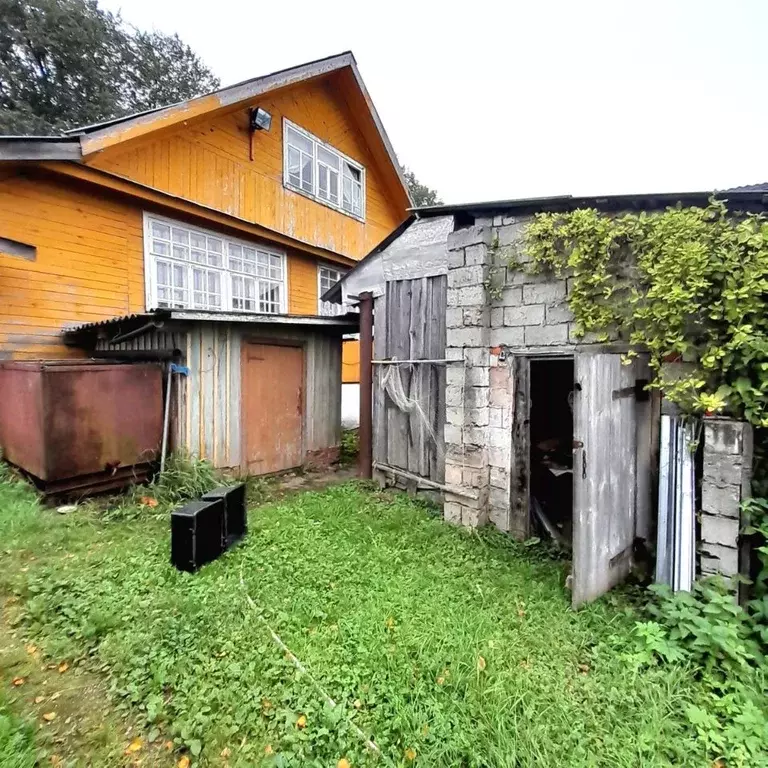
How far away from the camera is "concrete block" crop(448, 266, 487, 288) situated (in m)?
4.43

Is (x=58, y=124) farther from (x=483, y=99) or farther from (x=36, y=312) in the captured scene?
(x=483, y=99)

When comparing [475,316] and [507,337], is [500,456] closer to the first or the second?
[507,337]

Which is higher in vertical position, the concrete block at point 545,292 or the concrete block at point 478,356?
the concrete block at point 545,292

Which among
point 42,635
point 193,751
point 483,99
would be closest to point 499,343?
point 193,751

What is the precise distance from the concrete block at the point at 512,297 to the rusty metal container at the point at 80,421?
4915 millimetres

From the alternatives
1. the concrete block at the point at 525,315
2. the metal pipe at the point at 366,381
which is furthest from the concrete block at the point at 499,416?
the metal pipe at the point at 366,381

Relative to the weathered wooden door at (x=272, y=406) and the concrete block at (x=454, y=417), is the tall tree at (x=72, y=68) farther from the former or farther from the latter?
the concrete block at (x=454, y=417)

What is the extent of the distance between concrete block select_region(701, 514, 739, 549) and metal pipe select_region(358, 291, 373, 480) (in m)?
4.34

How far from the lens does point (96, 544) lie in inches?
161

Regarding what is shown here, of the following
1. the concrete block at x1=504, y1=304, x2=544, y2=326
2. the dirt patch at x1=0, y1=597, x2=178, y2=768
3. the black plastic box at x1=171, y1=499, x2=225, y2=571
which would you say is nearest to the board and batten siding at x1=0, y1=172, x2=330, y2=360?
the black plastic box at x1=171, y1=499, x2=225, y2=571

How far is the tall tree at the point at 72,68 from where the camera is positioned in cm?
1373

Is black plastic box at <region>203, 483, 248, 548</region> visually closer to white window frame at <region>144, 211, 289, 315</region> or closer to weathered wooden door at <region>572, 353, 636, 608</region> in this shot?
white window frame at <region>144, 211, 289, 315</region>

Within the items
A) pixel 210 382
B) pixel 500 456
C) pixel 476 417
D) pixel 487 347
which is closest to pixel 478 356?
pixel 487 347

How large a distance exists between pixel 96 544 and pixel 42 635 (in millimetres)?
1405
